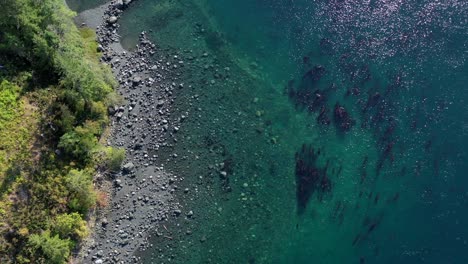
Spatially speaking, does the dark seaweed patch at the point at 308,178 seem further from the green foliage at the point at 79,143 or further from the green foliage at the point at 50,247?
the green foliage at the point at 50,247

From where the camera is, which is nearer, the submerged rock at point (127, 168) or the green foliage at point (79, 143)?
the green foliage at point (79, 143)

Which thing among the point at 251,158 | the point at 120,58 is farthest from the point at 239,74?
the point at 120,58

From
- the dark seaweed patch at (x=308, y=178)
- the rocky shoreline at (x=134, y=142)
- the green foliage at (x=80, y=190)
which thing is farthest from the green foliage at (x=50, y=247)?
the dark seaweed patch at (x=308, y=178)

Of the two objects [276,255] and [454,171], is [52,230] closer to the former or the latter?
[276,255]

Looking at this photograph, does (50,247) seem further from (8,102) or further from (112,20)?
(112,20)

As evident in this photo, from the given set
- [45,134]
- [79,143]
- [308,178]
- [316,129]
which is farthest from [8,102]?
[316,129]

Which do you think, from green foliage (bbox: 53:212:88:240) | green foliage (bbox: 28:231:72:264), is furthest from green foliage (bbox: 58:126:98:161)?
green foliage (bbox: 28:231:72:264)

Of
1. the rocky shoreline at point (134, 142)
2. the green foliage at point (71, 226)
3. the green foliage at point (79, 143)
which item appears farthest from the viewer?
the rocky shoreline at point (134, 142)
